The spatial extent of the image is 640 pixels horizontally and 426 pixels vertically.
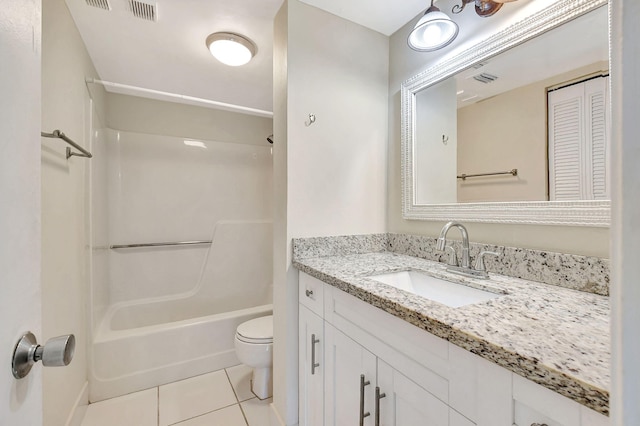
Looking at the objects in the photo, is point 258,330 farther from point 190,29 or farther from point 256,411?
point 190,29

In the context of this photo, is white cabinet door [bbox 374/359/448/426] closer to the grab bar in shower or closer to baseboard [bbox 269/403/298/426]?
baseboard [bbox 269/403/298/426]

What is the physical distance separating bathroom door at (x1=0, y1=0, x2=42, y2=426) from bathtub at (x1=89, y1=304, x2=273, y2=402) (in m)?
1.53

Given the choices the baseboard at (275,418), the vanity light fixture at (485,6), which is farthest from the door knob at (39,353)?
the vanity light fixture at (485,6)

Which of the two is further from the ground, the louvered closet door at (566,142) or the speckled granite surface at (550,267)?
the louvered closet door at (566,142)

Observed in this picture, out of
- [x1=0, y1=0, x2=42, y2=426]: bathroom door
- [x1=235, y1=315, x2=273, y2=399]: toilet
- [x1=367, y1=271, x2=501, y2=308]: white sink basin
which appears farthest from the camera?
[x1=235, y1=315, x2=273, y2=399]: toilet

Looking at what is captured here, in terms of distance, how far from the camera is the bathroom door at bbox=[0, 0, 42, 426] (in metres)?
0.42

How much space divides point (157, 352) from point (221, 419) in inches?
25.6

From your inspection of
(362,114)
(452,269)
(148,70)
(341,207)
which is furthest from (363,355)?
(148,70)

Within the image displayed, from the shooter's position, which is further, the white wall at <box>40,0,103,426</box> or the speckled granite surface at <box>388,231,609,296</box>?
the white wall at <box>40,0,103,426</box>

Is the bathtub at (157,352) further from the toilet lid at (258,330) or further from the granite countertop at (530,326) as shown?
the granite countertop at (530,326)

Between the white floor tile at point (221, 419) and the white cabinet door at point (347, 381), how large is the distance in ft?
2.37

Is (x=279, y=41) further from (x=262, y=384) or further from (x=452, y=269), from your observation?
(x=262, y=384)

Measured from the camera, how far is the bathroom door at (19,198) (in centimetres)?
42

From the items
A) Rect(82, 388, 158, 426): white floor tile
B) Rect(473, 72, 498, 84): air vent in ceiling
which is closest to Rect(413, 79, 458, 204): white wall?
Rect(473, 72, 498, 84): air vent in ceiling
